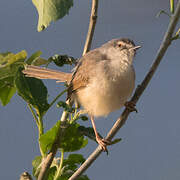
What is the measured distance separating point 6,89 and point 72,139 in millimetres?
304

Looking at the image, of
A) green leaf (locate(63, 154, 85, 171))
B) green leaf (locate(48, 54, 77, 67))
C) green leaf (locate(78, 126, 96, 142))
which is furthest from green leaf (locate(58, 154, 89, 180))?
green leaf (locate(48, 54, 77, 67))

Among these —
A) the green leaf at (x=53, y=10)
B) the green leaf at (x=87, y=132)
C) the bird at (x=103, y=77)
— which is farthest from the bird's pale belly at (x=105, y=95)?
the green leaf at (x=53, y=10)

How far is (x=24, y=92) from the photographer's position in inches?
36.6

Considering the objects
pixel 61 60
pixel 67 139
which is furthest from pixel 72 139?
pixel 61 60

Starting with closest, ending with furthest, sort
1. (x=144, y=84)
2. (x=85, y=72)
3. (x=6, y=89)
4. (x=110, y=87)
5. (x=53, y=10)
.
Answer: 1. (x=53, y=10)
2. (x=144, y=84)
3. (x=6, y=89)
4. (x=110, y=87)
5. (x=85, y=72)

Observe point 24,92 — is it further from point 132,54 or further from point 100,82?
point 132,54

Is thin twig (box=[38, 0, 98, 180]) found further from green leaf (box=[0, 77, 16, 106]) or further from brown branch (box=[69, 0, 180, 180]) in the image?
green leaf (box=[0, 77, 16, 106])

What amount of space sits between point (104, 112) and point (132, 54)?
34 cm

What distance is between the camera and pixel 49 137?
0.94 meters

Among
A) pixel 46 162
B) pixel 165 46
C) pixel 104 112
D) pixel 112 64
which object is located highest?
pixel 165 46

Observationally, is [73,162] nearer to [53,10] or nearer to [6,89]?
[6,89]

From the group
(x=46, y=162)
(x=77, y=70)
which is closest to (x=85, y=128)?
(x=46, y=162)

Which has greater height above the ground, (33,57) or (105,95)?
(33,57)

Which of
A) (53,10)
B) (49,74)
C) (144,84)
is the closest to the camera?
(53,10)
